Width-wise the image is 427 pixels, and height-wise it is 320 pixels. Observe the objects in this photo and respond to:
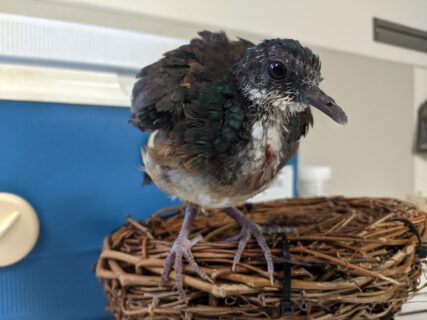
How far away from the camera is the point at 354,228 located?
1.51 feet

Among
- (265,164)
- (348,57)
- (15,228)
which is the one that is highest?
(348,57)

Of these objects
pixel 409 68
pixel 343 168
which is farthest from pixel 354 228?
pixel 409 68

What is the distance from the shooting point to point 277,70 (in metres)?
0.36

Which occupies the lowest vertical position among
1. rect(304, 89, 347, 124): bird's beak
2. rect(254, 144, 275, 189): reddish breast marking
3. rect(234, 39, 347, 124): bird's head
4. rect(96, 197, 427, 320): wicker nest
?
rect(96, 197, 427, 320): wicker nest

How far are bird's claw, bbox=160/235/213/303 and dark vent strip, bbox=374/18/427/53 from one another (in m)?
0.83

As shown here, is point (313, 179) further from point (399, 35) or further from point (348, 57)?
point (399, 35)

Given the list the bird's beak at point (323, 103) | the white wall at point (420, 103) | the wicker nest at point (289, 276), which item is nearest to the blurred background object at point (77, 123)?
the wicker nest at point (289, 276)

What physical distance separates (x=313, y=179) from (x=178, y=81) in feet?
1.67

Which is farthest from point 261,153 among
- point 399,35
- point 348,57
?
point 399,35

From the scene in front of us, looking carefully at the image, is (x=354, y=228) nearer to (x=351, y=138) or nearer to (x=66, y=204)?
(x=66, y=204)

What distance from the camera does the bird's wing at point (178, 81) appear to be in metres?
0.42

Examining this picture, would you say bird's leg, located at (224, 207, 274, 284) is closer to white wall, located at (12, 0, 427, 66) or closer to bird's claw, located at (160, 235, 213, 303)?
bird's claw, located at (160, 235, 213, 303)

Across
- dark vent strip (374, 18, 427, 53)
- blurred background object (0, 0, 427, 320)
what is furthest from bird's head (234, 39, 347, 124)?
dark vent strip (374, 18, 427, 53)

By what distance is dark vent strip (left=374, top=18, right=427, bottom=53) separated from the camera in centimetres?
100
